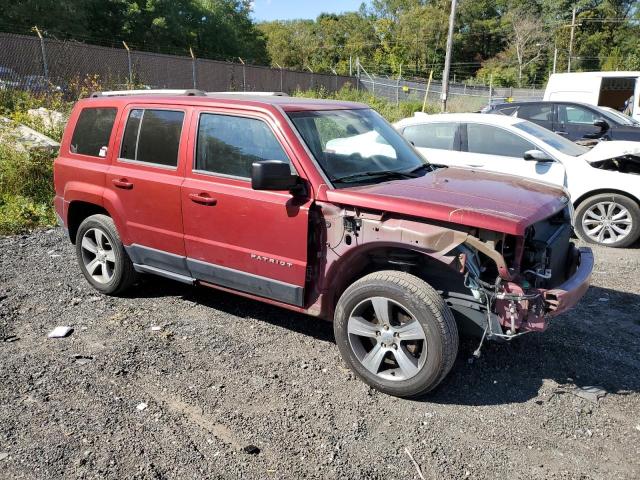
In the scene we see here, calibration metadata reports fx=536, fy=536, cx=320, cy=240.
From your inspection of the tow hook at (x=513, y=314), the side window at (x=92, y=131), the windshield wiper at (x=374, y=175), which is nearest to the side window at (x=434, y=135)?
the windshield wiper at (x=374, y=175)

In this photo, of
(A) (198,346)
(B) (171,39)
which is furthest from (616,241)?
(B) (171,39)

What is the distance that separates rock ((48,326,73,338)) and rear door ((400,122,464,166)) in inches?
200

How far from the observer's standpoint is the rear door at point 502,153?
282 inches

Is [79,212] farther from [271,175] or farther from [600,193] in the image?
[600,193]

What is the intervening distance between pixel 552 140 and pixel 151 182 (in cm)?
568

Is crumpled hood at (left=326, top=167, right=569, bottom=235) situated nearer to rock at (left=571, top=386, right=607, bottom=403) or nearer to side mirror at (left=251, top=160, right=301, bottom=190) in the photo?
side mirror at (left=251, top=160, right=301, bottom=190)

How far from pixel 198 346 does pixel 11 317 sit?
1.84 metres

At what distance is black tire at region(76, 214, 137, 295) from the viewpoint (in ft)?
16.1

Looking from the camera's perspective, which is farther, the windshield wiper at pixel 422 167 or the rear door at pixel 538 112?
the rear door at pixel 538 112

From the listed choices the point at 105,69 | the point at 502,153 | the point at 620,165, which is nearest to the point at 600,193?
the point at 620,165

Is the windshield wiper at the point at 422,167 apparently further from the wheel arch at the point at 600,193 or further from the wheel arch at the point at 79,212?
the wheel arch at the point at 600,193

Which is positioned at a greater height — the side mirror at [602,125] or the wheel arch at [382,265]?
the side mirror at [602,125]

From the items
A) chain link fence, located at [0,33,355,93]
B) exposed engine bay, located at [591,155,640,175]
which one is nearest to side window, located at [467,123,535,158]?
exposed engine bay, located at [591,155,640,175]

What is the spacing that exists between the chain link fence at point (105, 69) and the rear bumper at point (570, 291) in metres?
11.8
